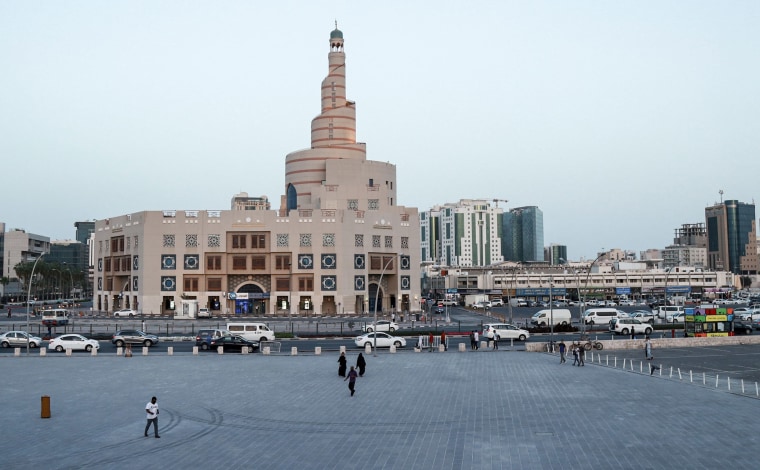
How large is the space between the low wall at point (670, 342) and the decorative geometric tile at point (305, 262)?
50.3 meters

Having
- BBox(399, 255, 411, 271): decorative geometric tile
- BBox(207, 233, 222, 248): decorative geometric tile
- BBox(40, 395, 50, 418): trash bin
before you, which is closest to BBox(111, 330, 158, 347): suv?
BBox(40, 395, 50, 418): trash bin

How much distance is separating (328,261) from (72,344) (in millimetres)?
48050

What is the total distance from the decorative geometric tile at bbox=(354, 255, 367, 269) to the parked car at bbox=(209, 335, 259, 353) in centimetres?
4651

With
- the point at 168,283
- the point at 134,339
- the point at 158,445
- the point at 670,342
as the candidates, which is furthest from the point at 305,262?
the point at 158,445

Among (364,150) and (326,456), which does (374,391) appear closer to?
(326,456)

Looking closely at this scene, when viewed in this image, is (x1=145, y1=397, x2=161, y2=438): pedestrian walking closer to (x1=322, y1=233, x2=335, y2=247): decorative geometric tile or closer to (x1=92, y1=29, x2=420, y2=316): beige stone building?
(x1=92, y1=29, x2=420, y2=316): beige stone building

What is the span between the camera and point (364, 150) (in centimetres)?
11075

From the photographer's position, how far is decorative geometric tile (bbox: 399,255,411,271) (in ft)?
324

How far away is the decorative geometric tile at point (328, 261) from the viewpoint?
92.9 m

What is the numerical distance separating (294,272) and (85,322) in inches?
1055

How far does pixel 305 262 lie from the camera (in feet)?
305

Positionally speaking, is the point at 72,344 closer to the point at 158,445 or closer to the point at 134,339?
the point at 134,339

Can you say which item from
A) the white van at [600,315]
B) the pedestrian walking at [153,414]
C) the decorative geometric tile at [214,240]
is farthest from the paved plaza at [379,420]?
the decorative geometric tile at [214,240]

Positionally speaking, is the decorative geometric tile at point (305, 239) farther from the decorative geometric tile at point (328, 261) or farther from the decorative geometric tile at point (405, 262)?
the decorative geometric tile at point (405, 262)
